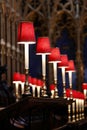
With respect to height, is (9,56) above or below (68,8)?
below

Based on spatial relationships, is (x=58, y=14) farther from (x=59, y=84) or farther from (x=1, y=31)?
(x=1, y=31)

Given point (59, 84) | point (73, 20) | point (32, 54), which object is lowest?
point (59, 84)

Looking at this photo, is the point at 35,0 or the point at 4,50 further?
the point at 35,0

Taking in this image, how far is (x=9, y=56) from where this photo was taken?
18172mm

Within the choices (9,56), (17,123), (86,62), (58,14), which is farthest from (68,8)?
(17,123)

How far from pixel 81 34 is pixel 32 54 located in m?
2.18

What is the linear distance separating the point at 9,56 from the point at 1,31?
1472mm

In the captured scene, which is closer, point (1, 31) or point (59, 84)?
point (1, 31)

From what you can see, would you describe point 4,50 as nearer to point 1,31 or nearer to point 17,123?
point 1,31

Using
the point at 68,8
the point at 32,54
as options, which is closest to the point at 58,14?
the point at 68,8

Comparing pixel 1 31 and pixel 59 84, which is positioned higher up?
pixel 1 31

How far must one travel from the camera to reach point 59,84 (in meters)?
20.7

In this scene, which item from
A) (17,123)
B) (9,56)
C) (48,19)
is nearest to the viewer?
(17,123)

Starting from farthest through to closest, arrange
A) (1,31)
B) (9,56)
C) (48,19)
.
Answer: (48,19), (9,56), (1,31)
